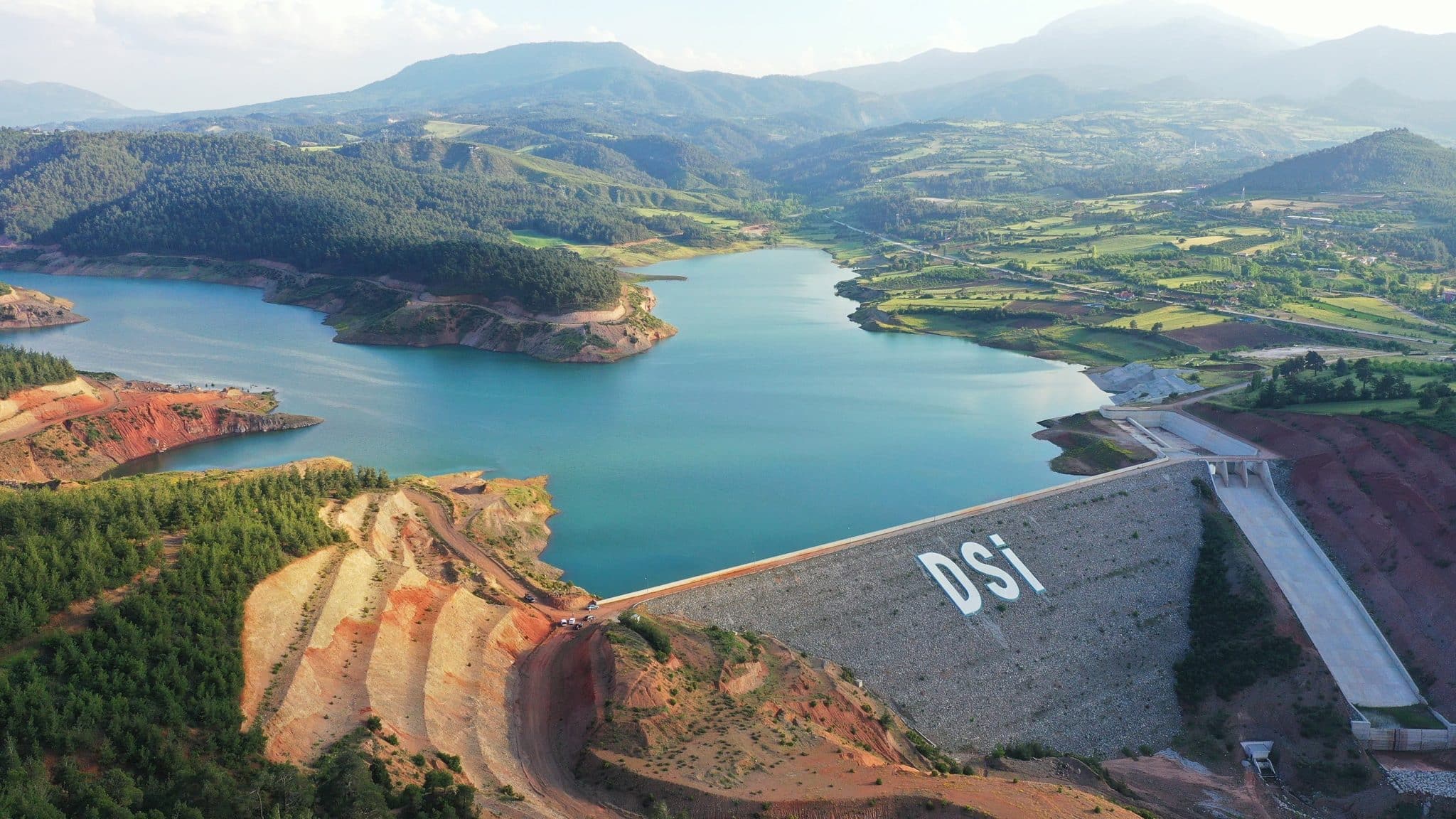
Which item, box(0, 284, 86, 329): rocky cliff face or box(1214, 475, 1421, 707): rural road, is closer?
box(1214, 475, 1421, 707): rural road

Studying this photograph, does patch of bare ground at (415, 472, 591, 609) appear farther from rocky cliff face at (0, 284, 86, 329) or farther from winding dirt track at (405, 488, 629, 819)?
rocky cliff face at (0, 284, 86, 329)

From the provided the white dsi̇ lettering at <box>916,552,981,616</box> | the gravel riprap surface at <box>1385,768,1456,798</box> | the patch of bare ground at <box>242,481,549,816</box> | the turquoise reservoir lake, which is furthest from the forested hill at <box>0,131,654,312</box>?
the gravel riprap surface at <box>1385,768,1456,798</box>

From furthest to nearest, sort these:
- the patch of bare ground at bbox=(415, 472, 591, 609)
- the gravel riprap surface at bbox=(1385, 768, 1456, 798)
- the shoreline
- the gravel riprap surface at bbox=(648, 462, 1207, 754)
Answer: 1. the shoreline
2. the patch of bare ground at bbox=(415, 472, 591, 609)
3. the gravel riprap surface at bbox=(648, 462, 1207, 754)
4. the gravel riprap surface at bbox=(1385, 768, 1456, 798)

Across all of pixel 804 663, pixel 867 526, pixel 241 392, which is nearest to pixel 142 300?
pixel 241 392

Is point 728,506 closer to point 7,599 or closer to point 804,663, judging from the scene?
point 804,663

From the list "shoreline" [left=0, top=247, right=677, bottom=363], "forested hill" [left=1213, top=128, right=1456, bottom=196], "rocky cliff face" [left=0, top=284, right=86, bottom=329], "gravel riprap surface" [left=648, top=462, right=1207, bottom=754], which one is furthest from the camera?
"forested hill" [left=1213, top=128, right=1456, bottom=196]

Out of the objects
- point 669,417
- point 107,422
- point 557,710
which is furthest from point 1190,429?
point 107,422

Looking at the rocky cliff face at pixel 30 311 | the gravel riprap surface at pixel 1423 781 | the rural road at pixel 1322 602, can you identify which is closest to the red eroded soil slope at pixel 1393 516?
the rural road at pixel 1322 602
